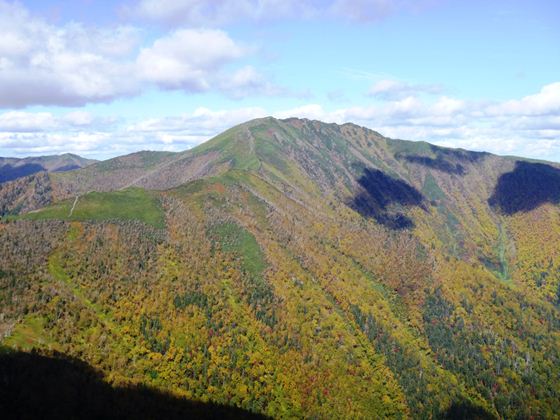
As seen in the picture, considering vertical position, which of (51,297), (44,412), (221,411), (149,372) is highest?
(51,297)

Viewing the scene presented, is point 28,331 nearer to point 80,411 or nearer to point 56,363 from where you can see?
point 56,363

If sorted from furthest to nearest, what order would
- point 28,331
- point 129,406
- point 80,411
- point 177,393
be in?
point 177,393 < point 28,331 < point 129,406 < point 80,411

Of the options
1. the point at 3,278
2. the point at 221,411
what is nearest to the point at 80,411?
the point at 221,411

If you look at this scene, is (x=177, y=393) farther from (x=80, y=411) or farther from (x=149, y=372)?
(x=80, y=411)

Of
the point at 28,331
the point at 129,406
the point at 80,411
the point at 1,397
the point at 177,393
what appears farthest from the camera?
the point at 177,393

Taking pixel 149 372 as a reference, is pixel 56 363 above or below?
above

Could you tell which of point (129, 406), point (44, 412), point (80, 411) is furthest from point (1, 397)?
point (129, 406)

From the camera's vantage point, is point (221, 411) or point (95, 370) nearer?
point (95, 370)
